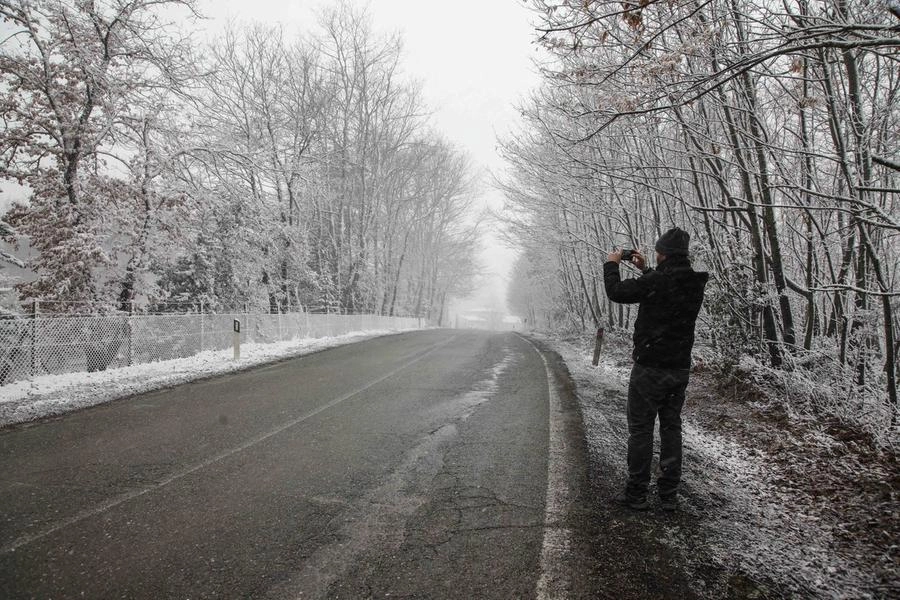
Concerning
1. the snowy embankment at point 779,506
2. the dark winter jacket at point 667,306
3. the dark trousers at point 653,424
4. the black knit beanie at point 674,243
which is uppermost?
the black knit beanie at point 674,243

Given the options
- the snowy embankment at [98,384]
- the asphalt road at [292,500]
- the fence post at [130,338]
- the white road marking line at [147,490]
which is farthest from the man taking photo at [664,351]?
the fence post at [130,338]

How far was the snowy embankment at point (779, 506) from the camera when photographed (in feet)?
8.68

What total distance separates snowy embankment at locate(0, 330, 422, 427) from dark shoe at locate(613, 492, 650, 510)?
6968 millimetres

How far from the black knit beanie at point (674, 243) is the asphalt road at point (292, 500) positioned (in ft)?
6.59

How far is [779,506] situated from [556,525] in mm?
2030

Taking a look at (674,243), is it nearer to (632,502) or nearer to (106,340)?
(632,502)

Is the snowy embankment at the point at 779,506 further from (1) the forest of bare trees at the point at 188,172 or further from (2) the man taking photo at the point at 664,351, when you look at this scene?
(1) the forest of bare trees at the point at 188,172

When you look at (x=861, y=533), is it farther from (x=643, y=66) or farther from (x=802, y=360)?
(x=643, y=66)

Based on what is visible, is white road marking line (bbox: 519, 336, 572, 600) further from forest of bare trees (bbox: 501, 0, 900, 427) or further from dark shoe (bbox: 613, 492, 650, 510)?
forest of bare trees (bbox: 501, 0, 900, 427)

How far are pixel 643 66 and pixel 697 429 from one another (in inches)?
172

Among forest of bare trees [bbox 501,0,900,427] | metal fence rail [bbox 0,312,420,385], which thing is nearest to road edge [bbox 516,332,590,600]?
forest of bare trees [bbox 501,0,900,427]

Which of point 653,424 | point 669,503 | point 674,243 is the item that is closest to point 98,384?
point 653,424

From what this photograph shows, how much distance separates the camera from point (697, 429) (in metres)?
5.92

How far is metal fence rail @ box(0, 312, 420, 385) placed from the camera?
8000 millimetres
